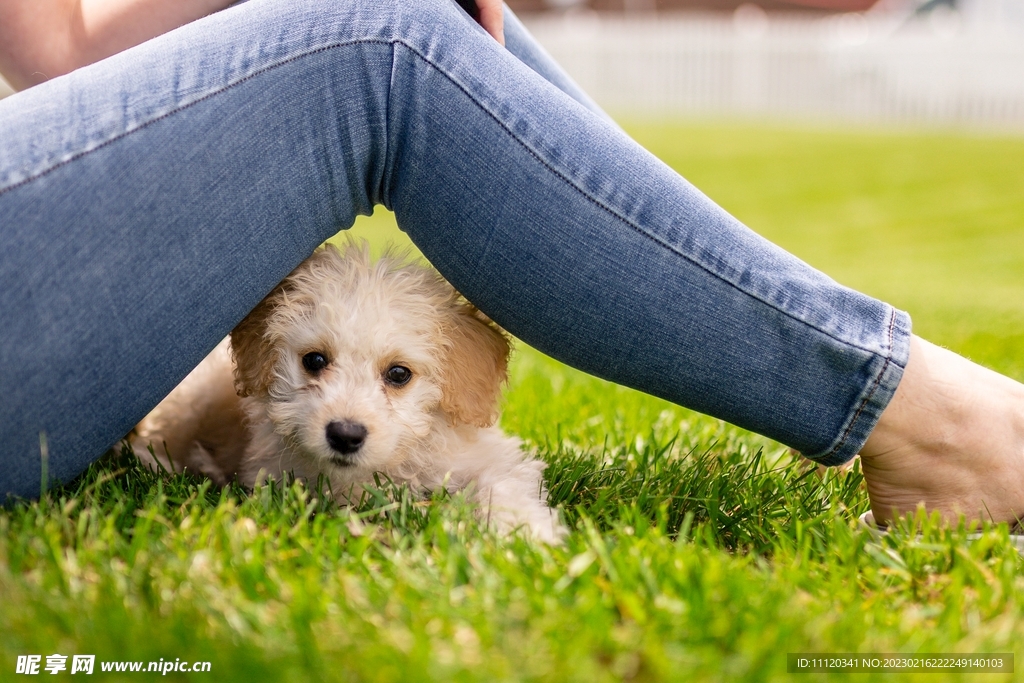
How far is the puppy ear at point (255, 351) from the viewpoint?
2264 millimetres

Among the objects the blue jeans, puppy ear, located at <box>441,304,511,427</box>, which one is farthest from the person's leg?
puppy ear, located at <box>441,304,511,427</box>

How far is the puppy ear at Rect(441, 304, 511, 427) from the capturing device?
228cm

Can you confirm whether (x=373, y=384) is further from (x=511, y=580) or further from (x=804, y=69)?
(x=804, y=69)

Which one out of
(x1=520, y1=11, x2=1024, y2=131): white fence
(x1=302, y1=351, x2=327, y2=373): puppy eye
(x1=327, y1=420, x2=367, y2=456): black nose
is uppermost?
(x1=302, y1=351, x2=327, y2=373): puppy eye

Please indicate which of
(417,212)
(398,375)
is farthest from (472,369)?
(417,212)

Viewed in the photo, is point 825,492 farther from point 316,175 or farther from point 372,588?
point 316,175

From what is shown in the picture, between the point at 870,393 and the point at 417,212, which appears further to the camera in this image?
the point at 417,212

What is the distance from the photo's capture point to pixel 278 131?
6.06ft

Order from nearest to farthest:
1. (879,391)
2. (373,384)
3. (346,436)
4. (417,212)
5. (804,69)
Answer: (879,391), (417,212), (346,436), (373,384), (804,69)

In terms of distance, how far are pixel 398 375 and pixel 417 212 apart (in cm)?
47

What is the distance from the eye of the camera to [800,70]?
716 inches

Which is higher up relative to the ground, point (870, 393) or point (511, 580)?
point (870, 393)

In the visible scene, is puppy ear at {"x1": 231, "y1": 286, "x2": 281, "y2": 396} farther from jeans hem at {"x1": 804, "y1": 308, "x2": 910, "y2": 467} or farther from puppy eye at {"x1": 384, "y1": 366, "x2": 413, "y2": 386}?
jeans hem at {"x1": 804, "y1": 308, "x2": 910, "y2": 467}

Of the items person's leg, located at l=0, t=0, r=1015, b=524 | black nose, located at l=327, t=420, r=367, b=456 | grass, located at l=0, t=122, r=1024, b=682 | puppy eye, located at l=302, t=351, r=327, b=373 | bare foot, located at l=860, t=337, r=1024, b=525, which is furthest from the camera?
puppy eye, located at l=302, t=351, r=327, b=373
